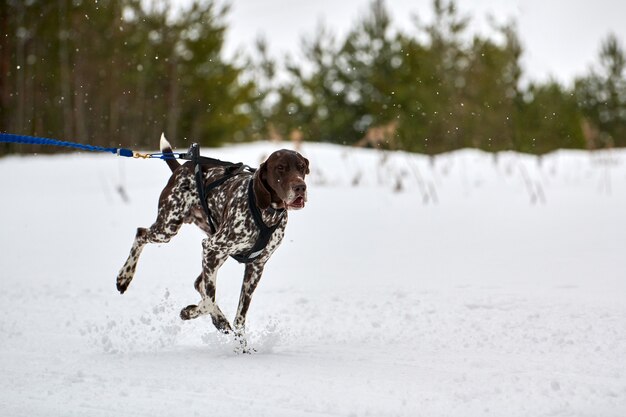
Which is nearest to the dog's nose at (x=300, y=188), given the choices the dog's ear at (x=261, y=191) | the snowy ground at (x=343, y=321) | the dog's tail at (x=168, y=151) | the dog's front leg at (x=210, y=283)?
the dog's ear at (x=261, y=191)

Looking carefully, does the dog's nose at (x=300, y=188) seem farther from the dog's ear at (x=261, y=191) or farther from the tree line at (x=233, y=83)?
the tree line at (x=233, y=83)

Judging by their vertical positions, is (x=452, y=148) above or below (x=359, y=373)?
above

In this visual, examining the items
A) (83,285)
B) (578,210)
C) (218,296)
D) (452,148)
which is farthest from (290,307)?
(452,148)

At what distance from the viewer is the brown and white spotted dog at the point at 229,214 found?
12.8ft

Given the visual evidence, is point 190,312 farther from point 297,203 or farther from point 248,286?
point 297,203

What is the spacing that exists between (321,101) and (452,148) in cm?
610

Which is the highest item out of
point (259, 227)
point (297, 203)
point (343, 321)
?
point (297, 203)

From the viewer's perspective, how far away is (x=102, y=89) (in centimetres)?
2525

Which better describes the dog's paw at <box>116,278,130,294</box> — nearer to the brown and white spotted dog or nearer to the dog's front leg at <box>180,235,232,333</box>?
the brown and white spotted dog

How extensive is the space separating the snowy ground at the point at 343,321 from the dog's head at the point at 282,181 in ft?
2.91

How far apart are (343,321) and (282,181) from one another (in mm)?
1474

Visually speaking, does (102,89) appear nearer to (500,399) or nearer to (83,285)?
(83,285)

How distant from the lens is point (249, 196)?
4.17m

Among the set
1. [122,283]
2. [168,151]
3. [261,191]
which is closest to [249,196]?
[261,191]
